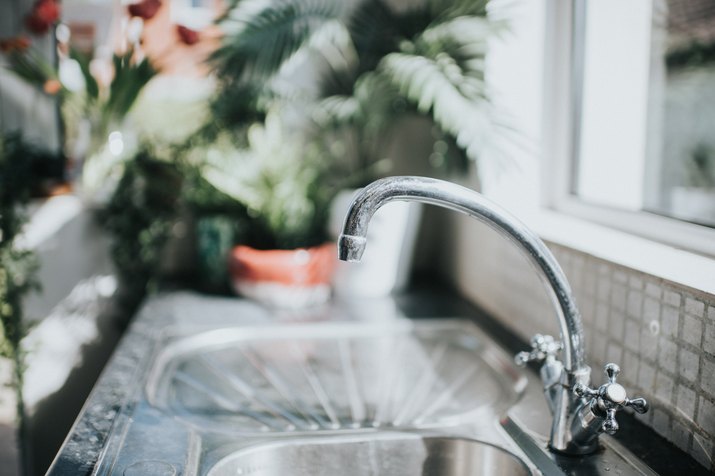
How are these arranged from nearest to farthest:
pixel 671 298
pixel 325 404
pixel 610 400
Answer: pixel 610 400 < pixel 671 298 < pixel 325 404

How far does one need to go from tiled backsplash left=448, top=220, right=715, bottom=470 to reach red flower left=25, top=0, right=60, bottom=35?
1387mm

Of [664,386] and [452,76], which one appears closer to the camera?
[664,386]

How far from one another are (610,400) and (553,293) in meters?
0.15

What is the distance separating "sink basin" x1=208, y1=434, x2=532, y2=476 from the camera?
95cm

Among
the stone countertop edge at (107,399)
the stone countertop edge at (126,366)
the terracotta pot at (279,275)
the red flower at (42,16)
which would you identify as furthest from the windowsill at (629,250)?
the red flower at (42,16)

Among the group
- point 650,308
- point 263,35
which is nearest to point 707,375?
point 650,308

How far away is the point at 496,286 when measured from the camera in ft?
5.03

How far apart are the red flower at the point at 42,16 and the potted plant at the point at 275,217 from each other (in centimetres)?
53

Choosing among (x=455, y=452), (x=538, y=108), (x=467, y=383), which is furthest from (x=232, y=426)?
(x=538, y=108)

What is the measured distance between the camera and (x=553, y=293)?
0.86 meters

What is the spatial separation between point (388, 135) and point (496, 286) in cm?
62

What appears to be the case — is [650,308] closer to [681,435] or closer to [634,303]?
[634,303]

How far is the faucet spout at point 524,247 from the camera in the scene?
80 cm

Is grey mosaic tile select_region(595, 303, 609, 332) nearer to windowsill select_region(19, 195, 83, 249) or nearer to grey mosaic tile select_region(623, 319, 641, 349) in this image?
grey mosaic tile select_region(623, 319, 641, 349)
